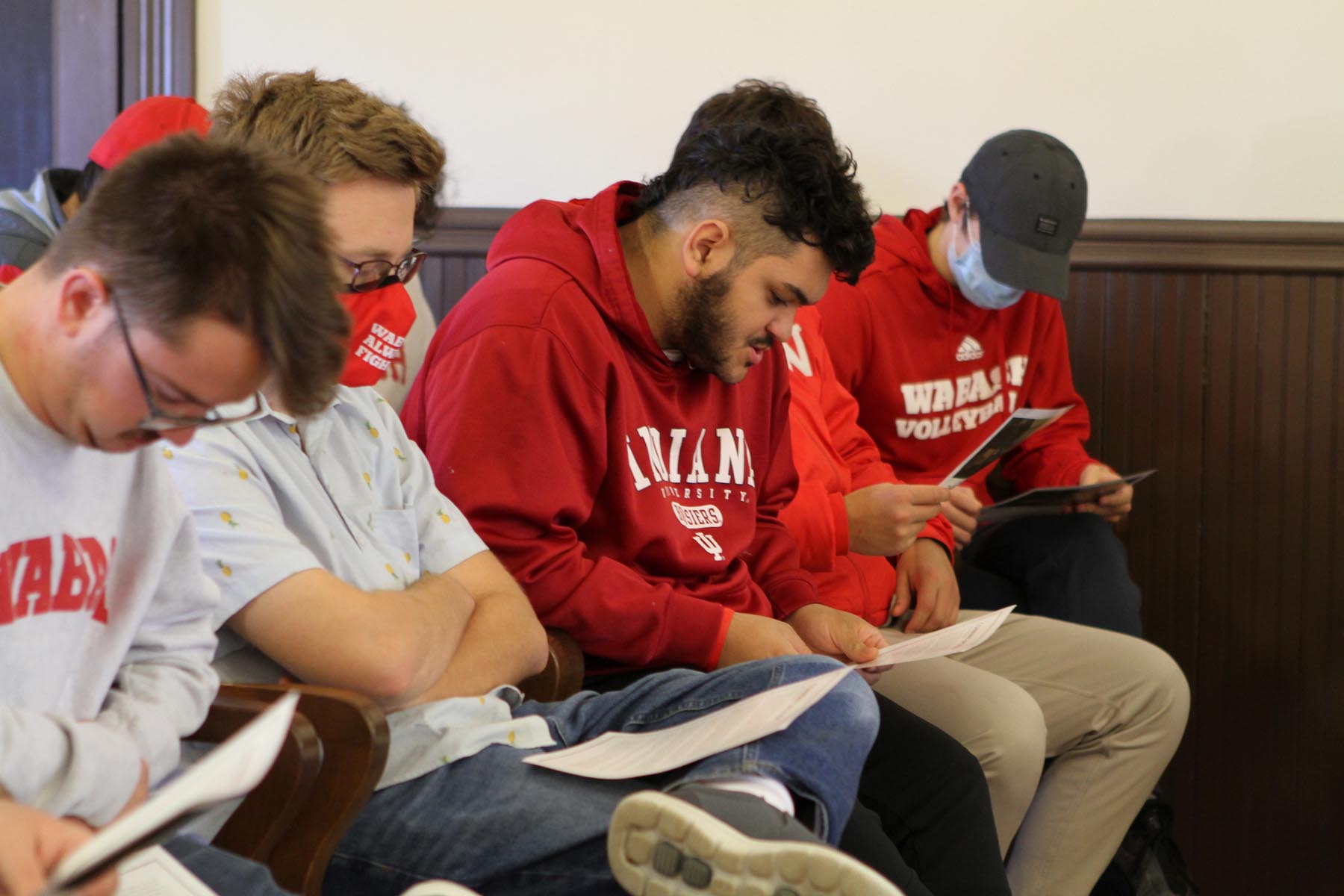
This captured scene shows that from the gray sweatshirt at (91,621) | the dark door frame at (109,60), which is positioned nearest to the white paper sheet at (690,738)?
the gray sweatshirt at (91,621)

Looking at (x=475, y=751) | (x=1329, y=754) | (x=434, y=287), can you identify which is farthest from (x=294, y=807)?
(x=1329, y=754)

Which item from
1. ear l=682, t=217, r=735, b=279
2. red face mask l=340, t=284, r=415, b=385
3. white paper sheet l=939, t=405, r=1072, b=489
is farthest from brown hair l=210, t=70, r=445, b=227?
white paper sheet l=939, t=405, r=1072, b=489

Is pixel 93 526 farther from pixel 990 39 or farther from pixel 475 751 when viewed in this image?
pixel 990 39

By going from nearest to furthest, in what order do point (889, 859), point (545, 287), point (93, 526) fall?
point (93, 526)
point (889, 859)
point (545, 287)

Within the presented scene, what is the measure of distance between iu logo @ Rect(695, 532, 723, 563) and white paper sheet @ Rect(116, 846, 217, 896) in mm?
849

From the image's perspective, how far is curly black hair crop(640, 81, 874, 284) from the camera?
164cm

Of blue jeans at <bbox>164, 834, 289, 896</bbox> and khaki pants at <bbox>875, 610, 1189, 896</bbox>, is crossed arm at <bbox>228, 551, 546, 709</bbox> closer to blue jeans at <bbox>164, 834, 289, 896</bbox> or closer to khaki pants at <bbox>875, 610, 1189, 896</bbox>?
blue jeans at <bbox>164, 834, 289, 896</bbox>

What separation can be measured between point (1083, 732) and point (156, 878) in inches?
60.1

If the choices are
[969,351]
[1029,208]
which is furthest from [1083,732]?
[1029,208]

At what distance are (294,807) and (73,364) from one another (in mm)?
419

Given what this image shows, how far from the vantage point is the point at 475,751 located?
1.23 metres

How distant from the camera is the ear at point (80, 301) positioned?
34.3 inches

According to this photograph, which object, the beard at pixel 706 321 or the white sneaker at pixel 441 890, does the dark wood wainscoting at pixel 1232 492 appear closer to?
the beard at pixel 706 321

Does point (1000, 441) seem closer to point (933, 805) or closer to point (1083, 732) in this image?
point (1083, 732)
